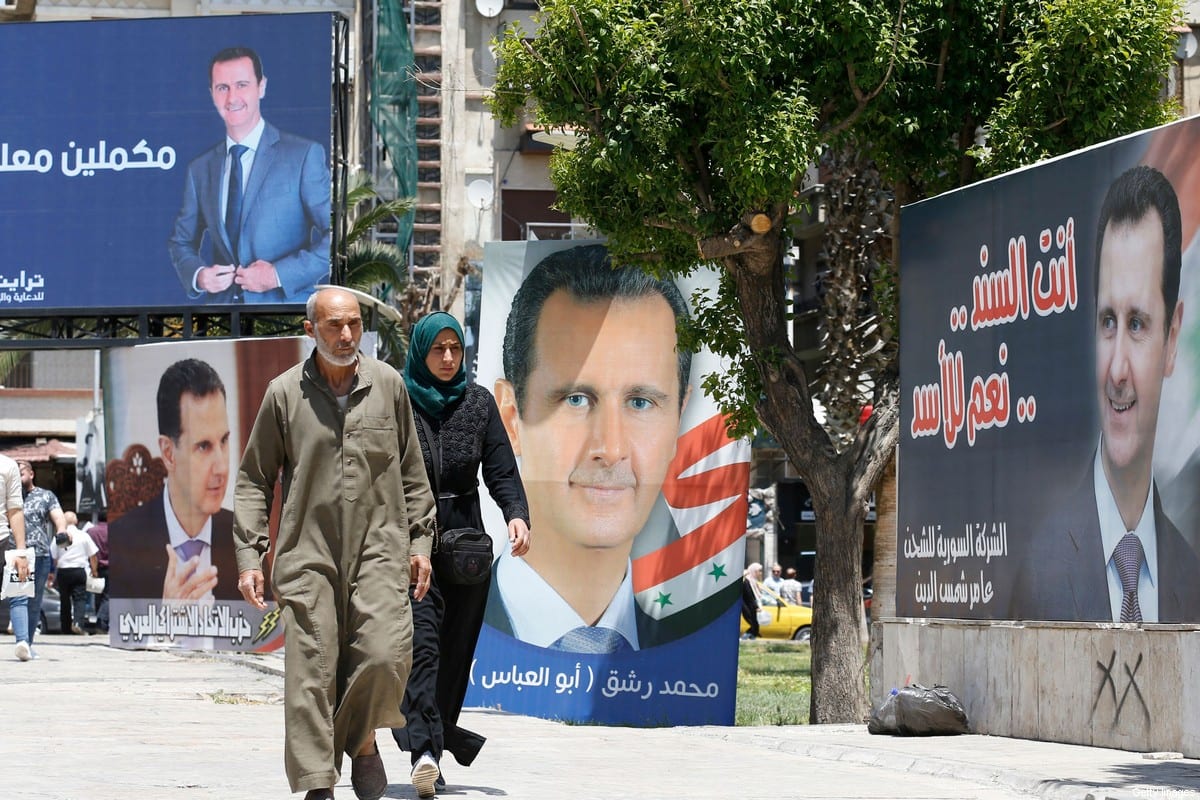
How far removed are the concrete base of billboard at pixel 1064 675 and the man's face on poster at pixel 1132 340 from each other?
0.91 meters

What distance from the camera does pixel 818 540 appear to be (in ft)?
50.3

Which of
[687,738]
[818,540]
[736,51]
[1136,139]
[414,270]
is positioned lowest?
[687,738]

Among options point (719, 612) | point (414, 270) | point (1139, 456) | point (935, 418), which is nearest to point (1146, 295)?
point (1139, 456)

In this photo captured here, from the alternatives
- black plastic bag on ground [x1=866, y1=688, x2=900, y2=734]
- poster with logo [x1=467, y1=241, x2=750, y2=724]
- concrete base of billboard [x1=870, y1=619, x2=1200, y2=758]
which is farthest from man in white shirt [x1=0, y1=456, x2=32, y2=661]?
black plastic bag on ground [x1=866, y1=688, x2=900, y2=734]

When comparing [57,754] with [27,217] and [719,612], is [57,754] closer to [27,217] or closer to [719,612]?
[719,612]

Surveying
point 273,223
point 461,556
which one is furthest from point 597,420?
point 273,223

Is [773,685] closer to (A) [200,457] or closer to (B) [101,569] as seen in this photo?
(A) [200,457]

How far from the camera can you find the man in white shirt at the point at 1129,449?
953 centimetres

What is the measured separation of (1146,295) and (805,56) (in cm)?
434

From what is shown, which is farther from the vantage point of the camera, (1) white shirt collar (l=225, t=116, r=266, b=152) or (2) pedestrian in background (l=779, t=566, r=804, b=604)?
(2) pedestrian in background (l=779, t=566, r=804, b=604)

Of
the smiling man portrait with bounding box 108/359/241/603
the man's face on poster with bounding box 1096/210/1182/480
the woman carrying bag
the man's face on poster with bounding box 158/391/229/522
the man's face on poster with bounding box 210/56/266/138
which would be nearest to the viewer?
the woman carrying bag

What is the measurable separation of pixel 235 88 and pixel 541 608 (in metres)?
12.7

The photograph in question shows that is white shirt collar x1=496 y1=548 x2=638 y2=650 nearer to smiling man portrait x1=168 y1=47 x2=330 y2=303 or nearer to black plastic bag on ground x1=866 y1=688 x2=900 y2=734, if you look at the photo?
black plastic bag on ground x1=866 y1=688 x2=900 y2=734

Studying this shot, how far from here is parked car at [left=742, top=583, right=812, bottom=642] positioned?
124 feet
